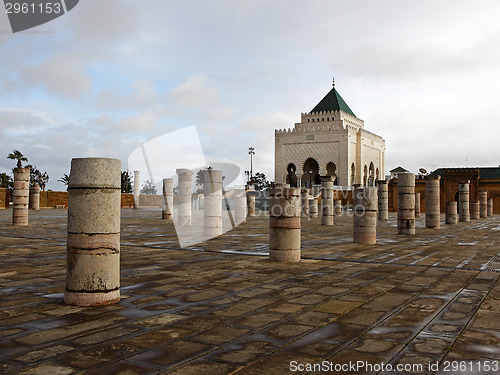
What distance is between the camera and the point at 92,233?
4.33 m

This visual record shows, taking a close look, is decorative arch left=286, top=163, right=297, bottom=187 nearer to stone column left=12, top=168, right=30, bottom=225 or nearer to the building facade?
the building facade

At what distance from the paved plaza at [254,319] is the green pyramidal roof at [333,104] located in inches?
2299

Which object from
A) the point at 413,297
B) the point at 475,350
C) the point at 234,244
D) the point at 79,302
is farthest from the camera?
the point at 234,244

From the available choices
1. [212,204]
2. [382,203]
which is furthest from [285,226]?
[382,203]

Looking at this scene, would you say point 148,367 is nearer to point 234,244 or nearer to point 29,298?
point 29,298

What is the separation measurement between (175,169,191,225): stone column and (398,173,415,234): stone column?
7851mm

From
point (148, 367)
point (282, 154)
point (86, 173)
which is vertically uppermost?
point (282, 154)

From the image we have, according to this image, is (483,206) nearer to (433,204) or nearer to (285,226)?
(433,204)

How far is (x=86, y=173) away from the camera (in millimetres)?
4348

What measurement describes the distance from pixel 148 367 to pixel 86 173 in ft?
7.53

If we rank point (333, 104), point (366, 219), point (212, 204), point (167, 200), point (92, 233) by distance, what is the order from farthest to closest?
point (333, 104), point (167, 200), point (212, 204), point (366, 219), point (92, 233)

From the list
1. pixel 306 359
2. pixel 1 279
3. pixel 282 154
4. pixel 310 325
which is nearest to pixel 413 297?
pixel 310 325

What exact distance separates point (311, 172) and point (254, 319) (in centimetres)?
5753

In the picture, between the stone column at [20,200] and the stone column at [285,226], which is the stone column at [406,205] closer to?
the stone column at [285,226]
